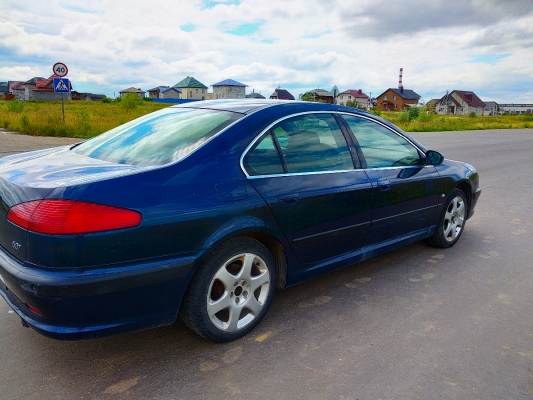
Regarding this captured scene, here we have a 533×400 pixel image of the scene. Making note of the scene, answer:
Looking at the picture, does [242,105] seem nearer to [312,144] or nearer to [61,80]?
[312,144]

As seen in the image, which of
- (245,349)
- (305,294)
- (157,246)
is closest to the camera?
(157,246)

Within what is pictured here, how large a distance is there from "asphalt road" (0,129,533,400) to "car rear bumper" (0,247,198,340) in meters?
0.34

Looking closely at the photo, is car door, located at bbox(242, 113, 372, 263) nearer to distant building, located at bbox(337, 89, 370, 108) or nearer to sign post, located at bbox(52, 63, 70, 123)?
sign post, located at bbox(52, 63, 70, 123)

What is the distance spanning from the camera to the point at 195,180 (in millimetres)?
2627

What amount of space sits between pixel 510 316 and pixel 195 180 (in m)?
2.53

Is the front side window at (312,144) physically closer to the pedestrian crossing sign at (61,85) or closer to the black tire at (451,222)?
the black tire at (451,222)

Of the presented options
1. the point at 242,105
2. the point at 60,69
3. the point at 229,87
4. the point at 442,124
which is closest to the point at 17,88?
the point at 229,87

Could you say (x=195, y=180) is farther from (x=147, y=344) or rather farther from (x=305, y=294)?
(x=305, y=294)

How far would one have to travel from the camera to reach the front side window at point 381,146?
373cm

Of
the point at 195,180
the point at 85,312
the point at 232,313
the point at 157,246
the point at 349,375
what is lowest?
the point at 349,375

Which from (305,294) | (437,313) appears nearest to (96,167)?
(305,294)

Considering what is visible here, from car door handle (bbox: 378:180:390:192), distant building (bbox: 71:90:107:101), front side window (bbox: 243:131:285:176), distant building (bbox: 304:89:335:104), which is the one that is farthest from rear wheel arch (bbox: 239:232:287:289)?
distant building (bbox: 71:90:107:101)

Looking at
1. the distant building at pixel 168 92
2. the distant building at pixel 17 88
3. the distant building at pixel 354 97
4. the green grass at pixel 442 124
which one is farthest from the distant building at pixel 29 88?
the green grass at pixel 442 124

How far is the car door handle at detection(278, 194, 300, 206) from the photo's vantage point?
9.84ft
